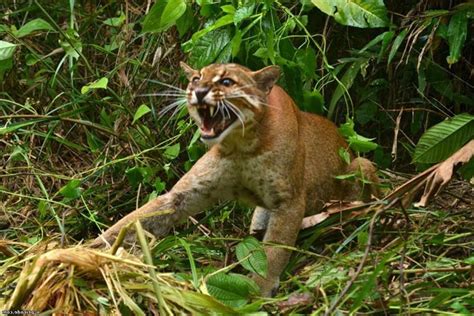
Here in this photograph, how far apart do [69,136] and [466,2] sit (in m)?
3.27

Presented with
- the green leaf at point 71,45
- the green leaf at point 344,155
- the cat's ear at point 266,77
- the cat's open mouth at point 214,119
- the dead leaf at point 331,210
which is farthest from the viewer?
the green leaf at point 71,45

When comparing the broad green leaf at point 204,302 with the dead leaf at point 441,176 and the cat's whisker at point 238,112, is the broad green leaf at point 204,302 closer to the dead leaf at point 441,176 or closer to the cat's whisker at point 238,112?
the dead leaf at point 441,176

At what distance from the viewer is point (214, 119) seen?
5.70 m

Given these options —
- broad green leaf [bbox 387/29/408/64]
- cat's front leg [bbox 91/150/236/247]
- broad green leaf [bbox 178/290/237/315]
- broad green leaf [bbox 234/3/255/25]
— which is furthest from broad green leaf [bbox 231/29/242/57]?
broad green leaf [bbox 178/290/237/315]

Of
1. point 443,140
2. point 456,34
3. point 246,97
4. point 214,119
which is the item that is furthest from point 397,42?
point 214,119

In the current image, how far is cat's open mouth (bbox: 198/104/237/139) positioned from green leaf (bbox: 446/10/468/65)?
5.17 feet

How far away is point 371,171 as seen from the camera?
253 inches

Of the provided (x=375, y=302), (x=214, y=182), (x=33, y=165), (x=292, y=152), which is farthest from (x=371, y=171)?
(x=33, y=165)

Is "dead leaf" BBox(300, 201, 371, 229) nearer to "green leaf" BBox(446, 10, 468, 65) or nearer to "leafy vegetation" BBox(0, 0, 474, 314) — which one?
"leafy vegetation" BBox(0, 0, 474, 314)

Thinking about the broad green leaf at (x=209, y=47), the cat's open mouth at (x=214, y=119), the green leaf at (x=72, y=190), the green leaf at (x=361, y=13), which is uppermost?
the green leaf at (x=361, y=13)

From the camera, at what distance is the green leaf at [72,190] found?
642cm

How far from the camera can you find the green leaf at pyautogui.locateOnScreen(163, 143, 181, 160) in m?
6.79

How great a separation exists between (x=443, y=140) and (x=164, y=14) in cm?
183

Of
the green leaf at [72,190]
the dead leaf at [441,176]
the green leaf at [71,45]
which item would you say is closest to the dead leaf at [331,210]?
the dead leaf at [441,176]
